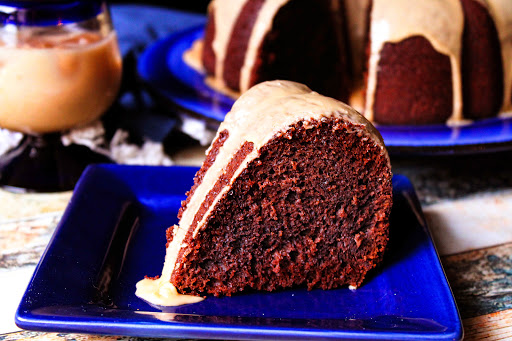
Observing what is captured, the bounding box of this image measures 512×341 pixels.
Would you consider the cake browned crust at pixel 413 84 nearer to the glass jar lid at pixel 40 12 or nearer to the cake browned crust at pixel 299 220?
the cake browned crust at pixel 299 220

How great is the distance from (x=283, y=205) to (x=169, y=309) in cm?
25

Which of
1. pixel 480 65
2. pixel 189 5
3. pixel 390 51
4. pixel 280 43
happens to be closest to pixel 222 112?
pixel 280 43

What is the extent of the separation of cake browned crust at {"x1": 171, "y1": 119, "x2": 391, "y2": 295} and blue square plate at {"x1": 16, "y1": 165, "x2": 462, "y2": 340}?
0.04 meters

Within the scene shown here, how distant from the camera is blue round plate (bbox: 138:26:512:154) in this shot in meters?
1.36

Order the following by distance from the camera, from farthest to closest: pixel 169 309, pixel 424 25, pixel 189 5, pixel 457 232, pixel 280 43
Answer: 1. pixel 189 5
2. pixel 280 43
3. pixel 424 25
4. pixel 457 232
5. pixel 169 309

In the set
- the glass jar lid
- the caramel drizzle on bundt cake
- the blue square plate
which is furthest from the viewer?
the caramel drizzle on bundt cake

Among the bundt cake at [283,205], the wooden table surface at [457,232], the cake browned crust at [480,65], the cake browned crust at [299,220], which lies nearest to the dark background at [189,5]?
the wooden table surface at [457,232]

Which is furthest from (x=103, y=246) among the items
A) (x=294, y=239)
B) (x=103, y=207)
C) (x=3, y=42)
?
(x=3, y=42)

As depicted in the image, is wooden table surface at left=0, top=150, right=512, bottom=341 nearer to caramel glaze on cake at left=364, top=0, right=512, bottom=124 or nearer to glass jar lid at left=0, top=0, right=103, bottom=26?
caramel glaze on cake at left=364, top=0, right=512, bottom=124

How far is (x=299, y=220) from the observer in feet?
3.42

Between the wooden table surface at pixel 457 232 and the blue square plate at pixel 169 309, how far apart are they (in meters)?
0.10

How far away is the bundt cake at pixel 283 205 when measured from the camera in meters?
0.98

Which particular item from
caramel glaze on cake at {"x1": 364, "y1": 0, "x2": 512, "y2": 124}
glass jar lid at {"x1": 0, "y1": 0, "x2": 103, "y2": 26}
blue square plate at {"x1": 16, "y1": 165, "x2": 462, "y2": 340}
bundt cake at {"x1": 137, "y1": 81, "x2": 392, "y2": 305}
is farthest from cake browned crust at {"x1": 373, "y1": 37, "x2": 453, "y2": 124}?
glass jar lid at {"x1": 0, "y1": 0, "x2": 103, "y2": 26}

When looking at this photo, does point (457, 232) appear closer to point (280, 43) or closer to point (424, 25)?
point (424, 25)
